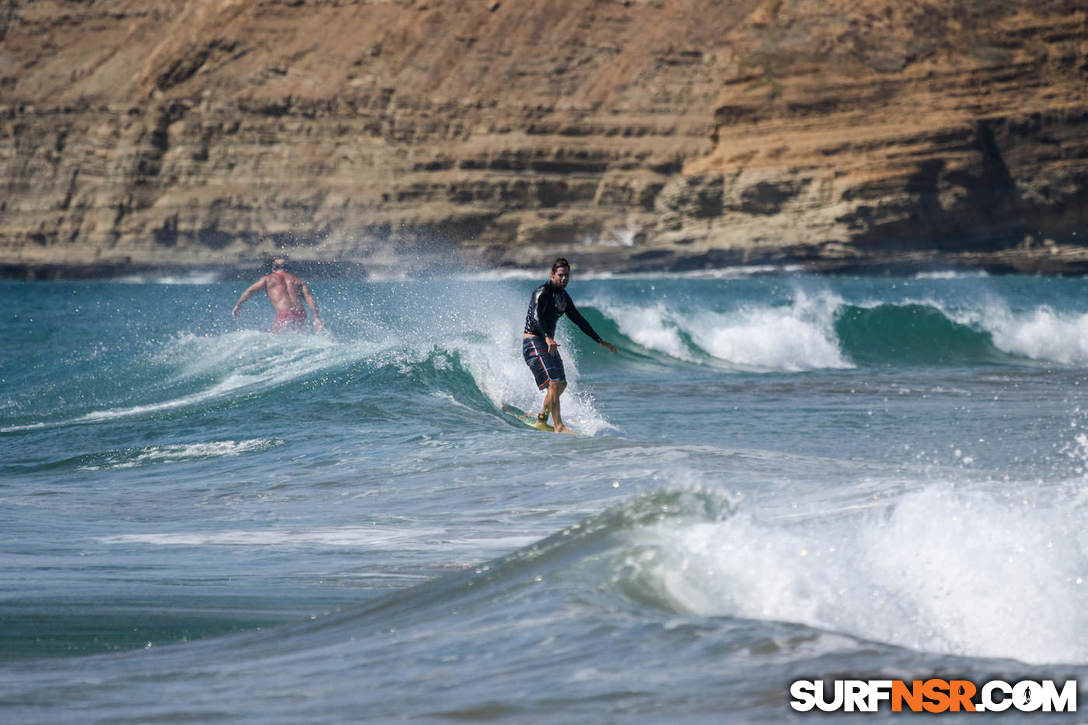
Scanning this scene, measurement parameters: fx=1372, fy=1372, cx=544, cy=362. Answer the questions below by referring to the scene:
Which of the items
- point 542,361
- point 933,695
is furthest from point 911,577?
point 542,361

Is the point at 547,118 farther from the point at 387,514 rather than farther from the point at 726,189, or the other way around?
the point at 387,514

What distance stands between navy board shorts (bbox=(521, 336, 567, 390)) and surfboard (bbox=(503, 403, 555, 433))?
30 cm

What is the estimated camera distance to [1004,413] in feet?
40.3

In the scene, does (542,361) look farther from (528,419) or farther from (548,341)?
(528,419)

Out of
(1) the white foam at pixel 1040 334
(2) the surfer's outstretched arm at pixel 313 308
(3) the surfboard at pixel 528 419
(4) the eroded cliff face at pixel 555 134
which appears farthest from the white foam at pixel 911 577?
(4) the eroded cliff face at pixel 555 134

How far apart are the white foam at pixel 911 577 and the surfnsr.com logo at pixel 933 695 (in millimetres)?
414

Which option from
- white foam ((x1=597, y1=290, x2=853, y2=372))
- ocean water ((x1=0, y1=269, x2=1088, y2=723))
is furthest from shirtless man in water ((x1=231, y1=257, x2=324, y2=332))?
white foam ((x1=597, y1=290, x2=853, y2=372))

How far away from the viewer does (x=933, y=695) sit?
124 inches

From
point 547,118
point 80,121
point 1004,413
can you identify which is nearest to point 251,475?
point 1004,413

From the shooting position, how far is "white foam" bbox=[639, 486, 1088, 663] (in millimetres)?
3756

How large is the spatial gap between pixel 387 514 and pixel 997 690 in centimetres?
391

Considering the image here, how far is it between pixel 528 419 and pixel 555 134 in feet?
218

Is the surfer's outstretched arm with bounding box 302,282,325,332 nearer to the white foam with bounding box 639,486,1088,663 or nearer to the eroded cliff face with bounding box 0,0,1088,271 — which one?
the white foam with bounding box 639,486,1088,663

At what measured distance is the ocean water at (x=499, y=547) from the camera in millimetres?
3496
